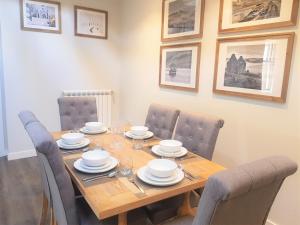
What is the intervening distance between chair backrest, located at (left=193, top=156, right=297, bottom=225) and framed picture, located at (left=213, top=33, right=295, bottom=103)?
3.43 ft

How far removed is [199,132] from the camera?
2.03 meters

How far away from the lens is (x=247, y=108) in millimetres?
2107

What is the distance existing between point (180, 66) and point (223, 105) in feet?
2.41

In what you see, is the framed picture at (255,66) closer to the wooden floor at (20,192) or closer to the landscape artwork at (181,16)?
the landscape artwork at (181,16)

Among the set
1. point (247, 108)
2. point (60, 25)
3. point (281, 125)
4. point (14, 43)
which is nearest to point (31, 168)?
point (14, 43)

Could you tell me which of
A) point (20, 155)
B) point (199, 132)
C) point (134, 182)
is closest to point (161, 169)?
point (134, 182)

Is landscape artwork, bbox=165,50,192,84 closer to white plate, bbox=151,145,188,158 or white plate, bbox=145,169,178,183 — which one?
white plate, bbox=151,145,188,158

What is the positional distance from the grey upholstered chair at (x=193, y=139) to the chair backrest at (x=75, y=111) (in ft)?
3.43

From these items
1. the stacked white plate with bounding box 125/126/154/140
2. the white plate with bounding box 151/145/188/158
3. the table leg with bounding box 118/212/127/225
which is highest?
the stacked white plate with bounding box 125/126/154/140

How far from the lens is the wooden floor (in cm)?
214

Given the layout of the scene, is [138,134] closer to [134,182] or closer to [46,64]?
[134,182]

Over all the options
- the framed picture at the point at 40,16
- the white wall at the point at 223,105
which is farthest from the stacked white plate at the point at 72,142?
the framed picture at the point at 40,16

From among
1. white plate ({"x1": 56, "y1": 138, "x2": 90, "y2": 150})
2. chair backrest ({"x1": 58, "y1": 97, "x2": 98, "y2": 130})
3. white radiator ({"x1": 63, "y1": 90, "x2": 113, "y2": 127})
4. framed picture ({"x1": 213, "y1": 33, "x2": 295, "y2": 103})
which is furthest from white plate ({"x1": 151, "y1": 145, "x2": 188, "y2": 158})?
white radiator ({"x1": 63, "y1": 90, "x2": 113, "y2": 127})

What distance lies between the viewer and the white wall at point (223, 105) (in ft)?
6.06
